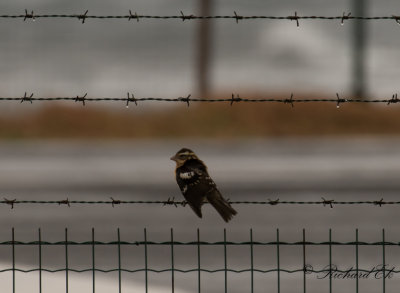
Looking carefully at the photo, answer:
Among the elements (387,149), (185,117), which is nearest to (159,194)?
(387,149)

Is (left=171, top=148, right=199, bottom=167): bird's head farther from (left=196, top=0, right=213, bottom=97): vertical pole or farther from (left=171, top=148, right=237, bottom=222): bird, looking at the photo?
(left=196, top=0, right=213, bottom=97): vertical pole

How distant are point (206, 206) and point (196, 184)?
27.2 ft

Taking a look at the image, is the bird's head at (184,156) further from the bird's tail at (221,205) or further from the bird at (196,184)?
the bird's tail at (221,205)

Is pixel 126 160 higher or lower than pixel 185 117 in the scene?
lower

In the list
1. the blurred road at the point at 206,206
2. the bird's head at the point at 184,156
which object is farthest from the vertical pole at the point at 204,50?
the bird's head at the point at 184,156

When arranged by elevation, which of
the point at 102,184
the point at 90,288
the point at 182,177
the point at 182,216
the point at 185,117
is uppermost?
the point at 185,117

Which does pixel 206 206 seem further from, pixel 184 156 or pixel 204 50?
pixel 204 50

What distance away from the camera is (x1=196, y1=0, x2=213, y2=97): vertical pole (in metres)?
31.9

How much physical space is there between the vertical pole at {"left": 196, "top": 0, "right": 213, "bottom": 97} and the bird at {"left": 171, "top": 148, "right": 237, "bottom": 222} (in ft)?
84.0

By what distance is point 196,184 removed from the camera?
6.48 m

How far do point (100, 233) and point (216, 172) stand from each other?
24.6 feet

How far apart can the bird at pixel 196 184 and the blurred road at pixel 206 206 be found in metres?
2.21

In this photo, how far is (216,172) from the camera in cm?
2000

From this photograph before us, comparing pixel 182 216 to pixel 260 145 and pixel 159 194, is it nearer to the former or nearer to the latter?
pixel 159 194
